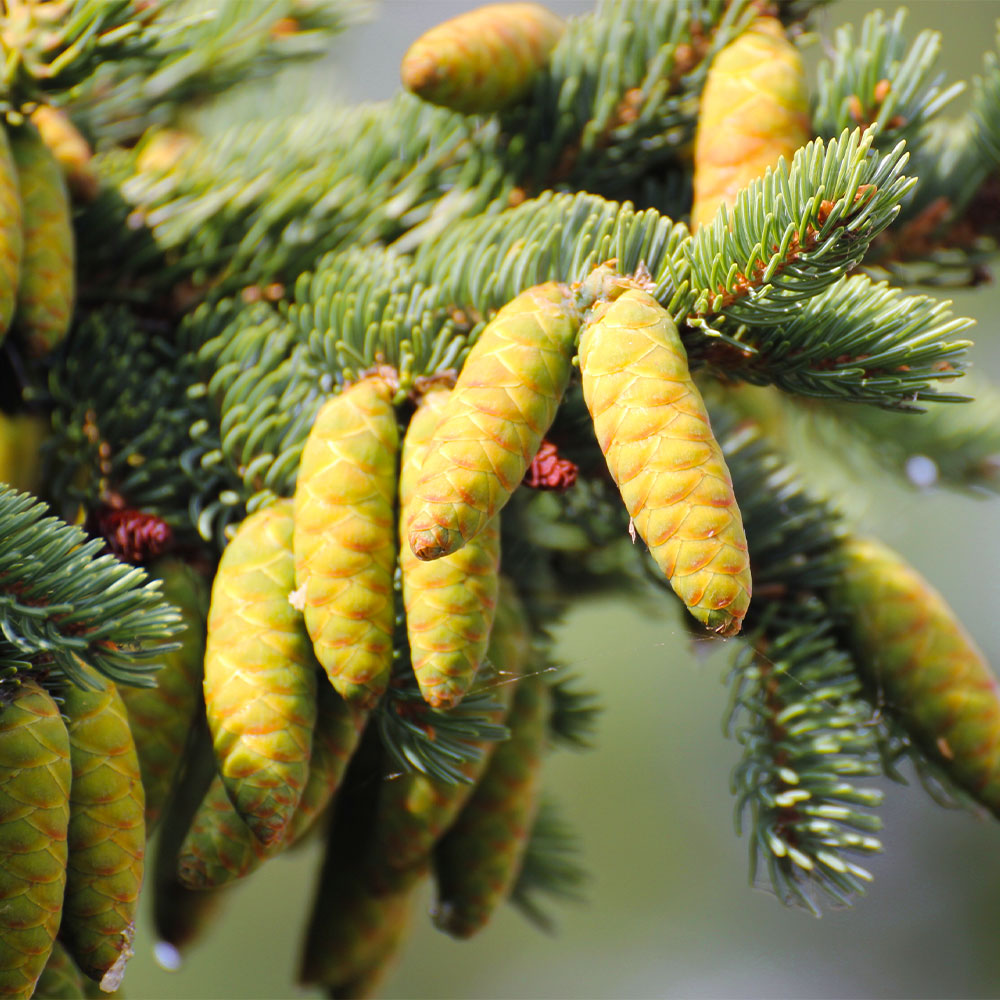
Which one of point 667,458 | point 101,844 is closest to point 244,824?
point 101,844

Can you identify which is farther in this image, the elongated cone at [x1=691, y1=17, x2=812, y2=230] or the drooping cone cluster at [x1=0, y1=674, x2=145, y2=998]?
the elongated cone at [x1=691, y1=17, x2=812, y2=230]

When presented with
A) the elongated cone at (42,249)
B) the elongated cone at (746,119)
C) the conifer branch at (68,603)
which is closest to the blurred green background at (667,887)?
the elongated cone at (746,119)

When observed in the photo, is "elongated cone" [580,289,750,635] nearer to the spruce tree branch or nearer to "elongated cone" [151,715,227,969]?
the spruce tree branch

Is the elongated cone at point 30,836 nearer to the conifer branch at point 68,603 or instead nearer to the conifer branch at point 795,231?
the conifer branch at point 68,603

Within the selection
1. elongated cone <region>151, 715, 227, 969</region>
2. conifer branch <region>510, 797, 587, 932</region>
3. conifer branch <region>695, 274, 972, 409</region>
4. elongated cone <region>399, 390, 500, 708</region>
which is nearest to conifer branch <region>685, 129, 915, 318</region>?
conifer branch <region>695, 274, 972, 409</region>

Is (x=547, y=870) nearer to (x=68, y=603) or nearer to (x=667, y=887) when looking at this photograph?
(x=667, y=887)
